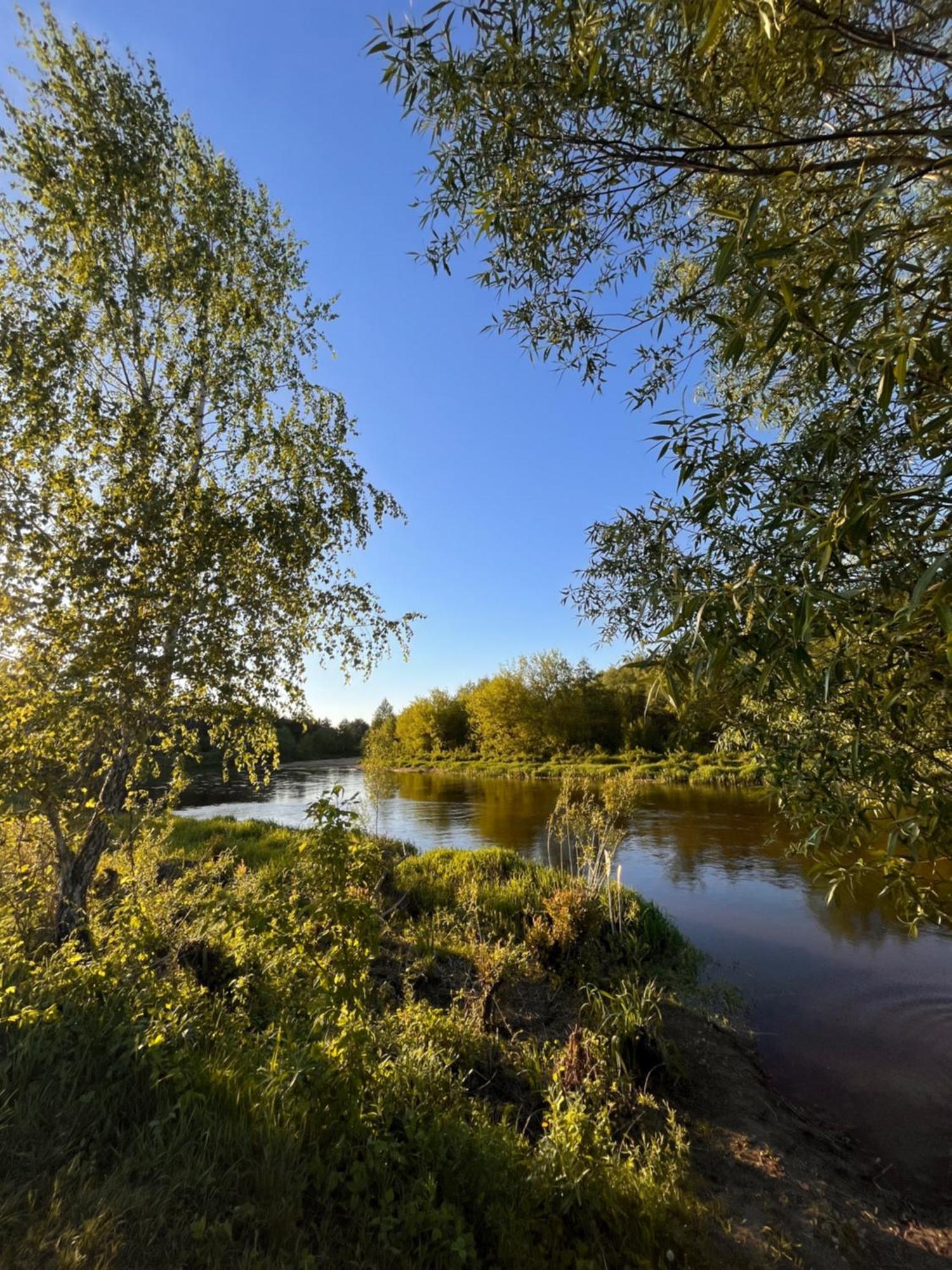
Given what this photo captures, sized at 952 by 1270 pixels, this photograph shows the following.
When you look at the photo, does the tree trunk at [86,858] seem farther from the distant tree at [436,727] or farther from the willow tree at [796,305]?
the distant tree at [436,727]

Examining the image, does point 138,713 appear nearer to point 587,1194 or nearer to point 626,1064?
point 587,1194

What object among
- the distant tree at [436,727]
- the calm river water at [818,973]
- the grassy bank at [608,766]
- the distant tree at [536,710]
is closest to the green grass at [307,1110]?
the calm river water at [818,973]

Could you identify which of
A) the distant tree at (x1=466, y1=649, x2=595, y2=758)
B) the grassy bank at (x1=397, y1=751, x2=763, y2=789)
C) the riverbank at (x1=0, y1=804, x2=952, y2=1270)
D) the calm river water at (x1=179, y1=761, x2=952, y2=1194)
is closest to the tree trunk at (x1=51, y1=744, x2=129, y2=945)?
the riverbank at (x1=0, y1=804, x2=952, y2=1270)

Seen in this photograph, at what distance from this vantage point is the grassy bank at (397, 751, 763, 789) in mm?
26281

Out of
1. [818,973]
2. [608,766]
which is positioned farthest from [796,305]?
[608,766]

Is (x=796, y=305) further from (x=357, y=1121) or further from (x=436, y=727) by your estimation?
(x=436, y=727)

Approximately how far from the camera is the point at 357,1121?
2.76 metres

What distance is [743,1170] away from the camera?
3.63 m

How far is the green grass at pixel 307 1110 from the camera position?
2027 mm

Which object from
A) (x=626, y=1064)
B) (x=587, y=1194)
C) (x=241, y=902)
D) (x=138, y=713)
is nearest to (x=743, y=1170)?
(x=626, y=1064)

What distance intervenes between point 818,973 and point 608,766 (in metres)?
28.2

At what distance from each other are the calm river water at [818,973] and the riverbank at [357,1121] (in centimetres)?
56

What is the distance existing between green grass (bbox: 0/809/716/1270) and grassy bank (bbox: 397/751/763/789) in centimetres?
1475

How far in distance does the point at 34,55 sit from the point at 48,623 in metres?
5.75
